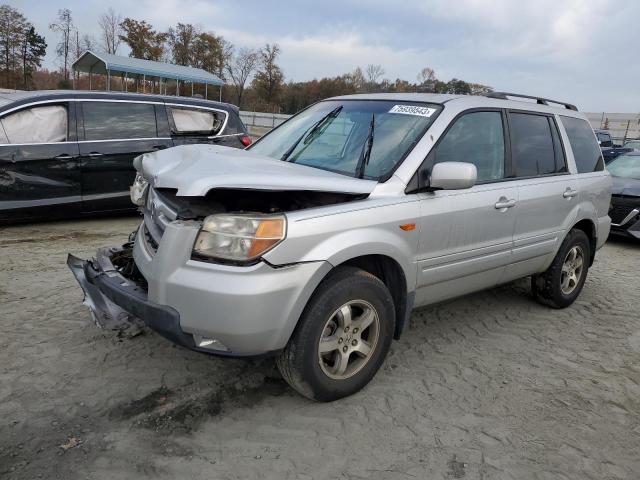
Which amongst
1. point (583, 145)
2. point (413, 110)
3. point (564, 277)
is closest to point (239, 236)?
point (413, 110)

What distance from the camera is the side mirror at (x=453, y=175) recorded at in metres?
3.10

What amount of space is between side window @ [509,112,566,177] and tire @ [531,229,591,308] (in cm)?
72

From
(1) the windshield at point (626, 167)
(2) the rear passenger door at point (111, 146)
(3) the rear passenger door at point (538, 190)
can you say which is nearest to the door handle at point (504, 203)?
(3) the rear passenger door at point (538, 190)

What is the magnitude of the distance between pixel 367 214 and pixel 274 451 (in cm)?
134

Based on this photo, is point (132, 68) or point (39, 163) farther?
point (132, 68)

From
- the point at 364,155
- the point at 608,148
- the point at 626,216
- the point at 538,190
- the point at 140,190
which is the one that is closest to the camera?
the point at 364,155

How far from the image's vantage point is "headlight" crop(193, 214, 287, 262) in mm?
2543

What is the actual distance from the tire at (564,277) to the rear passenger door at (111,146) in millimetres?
5103

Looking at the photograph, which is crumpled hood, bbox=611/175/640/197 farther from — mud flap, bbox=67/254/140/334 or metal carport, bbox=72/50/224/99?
metal carport, bbox=72/50/224/99

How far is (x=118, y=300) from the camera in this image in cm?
288

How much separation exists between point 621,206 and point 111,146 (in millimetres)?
7538

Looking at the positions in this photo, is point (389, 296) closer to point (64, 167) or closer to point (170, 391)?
point (170, 391)

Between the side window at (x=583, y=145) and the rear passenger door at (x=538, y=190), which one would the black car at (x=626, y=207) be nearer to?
the side window at (x=583, y=145)

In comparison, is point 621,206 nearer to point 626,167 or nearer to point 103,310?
point 626,167
